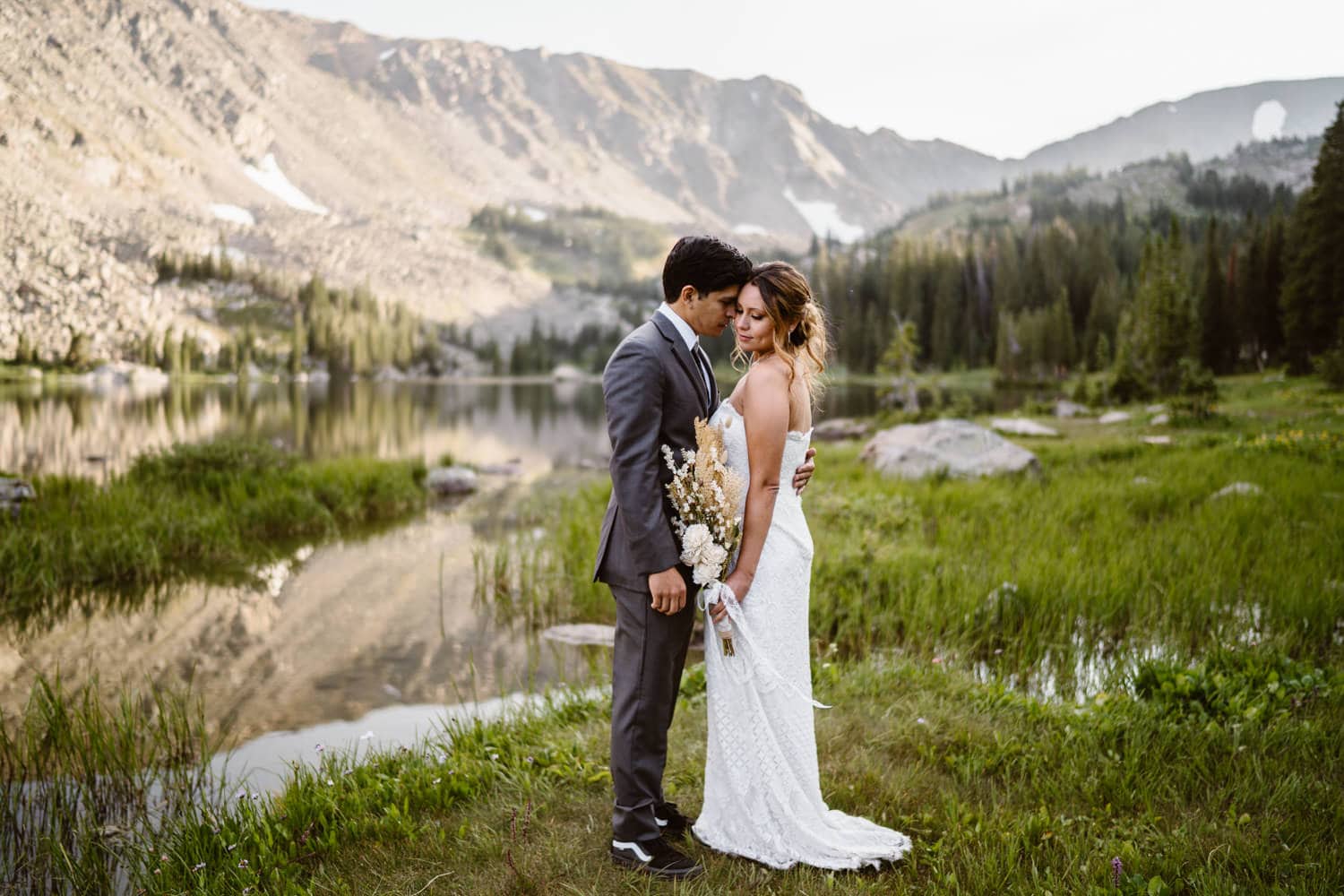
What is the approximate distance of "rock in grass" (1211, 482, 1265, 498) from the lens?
12.3m

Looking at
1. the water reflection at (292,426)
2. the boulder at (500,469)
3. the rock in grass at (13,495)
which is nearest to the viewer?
A: the rock in grass at (13,495)

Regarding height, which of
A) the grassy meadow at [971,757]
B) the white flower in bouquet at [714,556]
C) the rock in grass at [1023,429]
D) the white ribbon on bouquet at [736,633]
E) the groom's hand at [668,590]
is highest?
the white flower in bouquet at [714,556]

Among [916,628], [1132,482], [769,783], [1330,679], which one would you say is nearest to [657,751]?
[769,783]

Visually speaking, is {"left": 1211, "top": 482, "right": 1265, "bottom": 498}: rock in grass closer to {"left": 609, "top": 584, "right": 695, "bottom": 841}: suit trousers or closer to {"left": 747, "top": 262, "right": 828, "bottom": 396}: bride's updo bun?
{"left": 747, "top": 262, "right": 828, "bottom": 396}: bride's updo bun

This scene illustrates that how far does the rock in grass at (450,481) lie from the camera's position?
22125 millimetres

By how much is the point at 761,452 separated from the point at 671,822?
7.31ft

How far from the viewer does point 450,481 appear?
22.5 meters

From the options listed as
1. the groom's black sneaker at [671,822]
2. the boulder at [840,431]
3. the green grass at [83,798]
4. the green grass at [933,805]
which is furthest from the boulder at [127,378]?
the groom's black sneaker at [671,822]

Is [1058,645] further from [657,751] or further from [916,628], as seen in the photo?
[657,751]

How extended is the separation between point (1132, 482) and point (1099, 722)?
33.8 feet

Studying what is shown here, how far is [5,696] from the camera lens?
7738 millimetres

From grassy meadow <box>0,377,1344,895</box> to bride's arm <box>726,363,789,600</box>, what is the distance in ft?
5.31

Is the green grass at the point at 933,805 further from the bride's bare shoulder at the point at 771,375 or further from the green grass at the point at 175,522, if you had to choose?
the green grass at the point at 175,522

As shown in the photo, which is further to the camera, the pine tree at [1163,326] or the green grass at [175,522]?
the pine tree at [1163,326]
